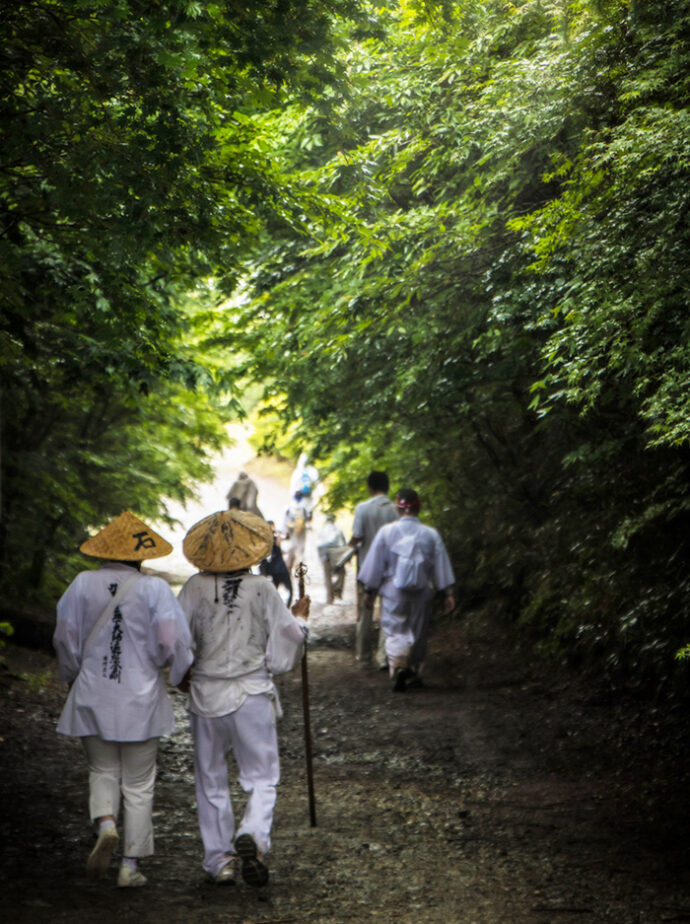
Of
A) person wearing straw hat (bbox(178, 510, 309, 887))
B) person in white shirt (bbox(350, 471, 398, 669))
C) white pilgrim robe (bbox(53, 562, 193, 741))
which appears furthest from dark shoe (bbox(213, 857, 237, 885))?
person in white shirt (bbox(350, 471, 398, 669))

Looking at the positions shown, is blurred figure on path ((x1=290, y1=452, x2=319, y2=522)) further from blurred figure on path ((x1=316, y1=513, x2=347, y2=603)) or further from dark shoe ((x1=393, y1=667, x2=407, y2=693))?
dark shoe ((x1=393, y1=667, x2=407, y2=693))

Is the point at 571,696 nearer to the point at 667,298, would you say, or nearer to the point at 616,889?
the point at 616,889

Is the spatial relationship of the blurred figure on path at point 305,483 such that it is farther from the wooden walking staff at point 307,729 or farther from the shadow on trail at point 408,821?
the wooden walking staff at point 307,729

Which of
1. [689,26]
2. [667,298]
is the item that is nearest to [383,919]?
[667,298]

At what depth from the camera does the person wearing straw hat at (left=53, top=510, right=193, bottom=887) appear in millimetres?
5293

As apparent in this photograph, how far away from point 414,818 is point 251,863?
176 cm

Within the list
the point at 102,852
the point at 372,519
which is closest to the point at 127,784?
the point at 102,852

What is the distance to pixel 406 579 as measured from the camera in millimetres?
10672

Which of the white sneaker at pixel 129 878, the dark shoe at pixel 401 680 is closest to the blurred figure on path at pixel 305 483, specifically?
the dark shoe at pixel 401 680

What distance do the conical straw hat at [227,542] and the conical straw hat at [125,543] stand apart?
187 mm

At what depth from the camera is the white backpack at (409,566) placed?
10.7 m

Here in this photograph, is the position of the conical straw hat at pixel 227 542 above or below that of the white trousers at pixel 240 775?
above

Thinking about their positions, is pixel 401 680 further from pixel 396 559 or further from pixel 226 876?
pixel 226 876

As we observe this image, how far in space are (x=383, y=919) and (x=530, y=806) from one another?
7.37 feet
